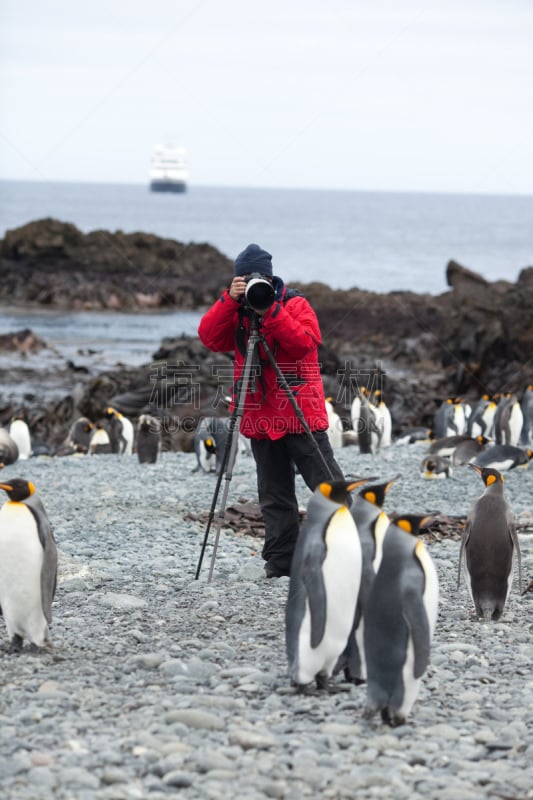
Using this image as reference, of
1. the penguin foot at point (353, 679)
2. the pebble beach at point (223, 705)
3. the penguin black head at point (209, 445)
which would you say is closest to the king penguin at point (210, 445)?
the penguin black head at point (209, 445)

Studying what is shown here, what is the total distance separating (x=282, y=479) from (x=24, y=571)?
1685mm

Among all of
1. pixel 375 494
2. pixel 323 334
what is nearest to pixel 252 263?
pixel 375 494

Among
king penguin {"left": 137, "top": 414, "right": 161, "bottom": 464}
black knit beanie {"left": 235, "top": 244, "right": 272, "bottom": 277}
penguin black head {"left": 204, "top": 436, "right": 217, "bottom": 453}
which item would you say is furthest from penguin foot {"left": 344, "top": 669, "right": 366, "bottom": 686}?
king penguin {"left": 137, "top": 414, "right": 161, "bottom": 464}

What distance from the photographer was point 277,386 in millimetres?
5352

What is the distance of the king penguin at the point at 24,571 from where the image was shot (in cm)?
436

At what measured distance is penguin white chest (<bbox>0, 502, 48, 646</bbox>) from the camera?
171 inches

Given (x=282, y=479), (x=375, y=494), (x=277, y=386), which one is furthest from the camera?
(x=282, y=479)

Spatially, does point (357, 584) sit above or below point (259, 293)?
below

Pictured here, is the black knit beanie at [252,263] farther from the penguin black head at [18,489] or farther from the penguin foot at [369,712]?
the penguin foot at [369,712]

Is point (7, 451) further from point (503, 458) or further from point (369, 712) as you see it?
point (369, 712)

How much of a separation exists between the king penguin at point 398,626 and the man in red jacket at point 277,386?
4.80 feet

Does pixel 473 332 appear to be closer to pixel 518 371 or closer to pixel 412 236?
pixel 518 371

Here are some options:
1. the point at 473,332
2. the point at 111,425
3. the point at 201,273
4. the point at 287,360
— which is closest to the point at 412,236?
the point at 201,273

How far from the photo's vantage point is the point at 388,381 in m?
20.8
